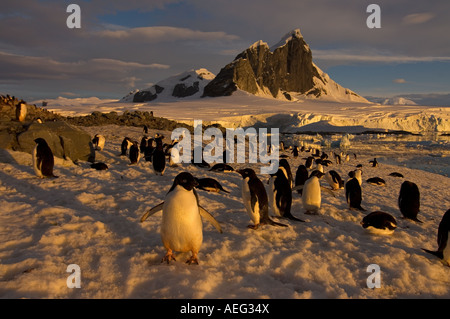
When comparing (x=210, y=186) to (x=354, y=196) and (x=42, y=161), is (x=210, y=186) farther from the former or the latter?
(x=42, y=161)

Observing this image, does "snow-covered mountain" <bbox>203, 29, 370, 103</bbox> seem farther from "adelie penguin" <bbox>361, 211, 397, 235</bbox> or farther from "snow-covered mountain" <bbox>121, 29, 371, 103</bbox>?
"adelie penguin" <bbox>361, 211, 397, 235</bbox>

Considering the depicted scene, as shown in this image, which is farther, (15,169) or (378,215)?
(15,169)

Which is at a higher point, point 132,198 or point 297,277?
point 132,198

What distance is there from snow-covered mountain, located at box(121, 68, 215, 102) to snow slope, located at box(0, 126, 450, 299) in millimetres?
93703

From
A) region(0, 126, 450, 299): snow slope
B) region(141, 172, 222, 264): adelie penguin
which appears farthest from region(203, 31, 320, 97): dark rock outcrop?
region(141, 172, 222, 264): adelie penguin

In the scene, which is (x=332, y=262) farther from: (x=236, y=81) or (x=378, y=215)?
(x=236, y=81)

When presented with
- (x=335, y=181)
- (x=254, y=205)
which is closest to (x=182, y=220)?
(x=254, y=205)

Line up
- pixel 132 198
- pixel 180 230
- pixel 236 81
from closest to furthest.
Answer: pixel 180 230 < pixel 132 198 < pixel 236 81

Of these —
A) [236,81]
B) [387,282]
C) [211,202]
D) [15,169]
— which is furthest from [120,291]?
[236,81]

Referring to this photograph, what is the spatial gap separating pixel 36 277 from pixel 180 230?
4.69 feet

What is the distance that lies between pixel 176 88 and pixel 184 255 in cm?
10247

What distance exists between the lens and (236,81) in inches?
3647

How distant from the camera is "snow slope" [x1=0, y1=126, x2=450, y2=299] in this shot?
2.88 m

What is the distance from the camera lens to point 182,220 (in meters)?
3.30
